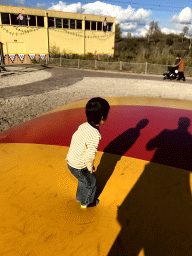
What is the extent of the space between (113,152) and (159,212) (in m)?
1.64

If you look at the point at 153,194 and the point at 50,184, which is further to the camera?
the point at 50,184

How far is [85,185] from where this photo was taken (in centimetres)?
233

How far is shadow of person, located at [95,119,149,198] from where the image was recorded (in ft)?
10.3

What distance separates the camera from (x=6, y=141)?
4.38 metres

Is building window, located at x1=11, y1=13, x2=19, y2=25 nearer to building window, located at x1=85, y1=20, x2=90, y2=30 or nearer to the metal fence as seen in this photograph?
the metal fence

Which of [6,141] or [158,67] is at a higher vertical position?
[158,67]

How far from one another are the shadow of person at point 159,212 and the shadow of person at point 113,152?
474mm

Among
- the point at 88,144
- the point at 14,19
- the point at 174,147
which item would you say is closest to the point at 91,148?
the point at 88,144

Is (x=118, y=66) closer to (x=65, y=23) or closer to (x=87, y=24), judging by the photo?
(x=65, y=23)

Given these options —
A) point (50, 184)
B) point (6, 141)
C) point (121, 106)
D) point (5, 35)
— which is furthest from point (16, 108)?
point (5, 35)

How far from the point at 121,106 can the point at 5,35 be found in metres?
27.5

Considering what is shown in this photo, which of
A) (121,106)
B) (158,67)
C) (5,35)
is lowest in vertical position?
(121,106)

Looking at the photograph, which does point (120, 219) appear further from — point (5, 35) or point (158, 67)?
point (5, 35)

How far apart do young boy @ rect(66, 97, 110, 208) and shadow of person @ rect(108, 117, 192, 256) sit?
55 cm
